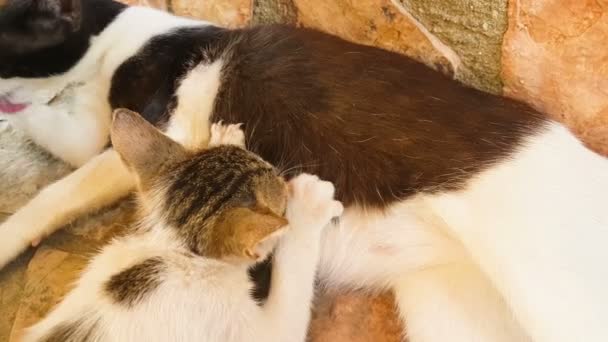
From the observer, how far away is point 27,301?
1462mm

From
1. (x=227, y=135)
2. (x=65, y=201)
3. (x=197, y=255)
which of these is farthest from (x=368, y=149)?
(x=65, y=201)

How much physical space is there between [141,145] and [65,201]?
0.37m

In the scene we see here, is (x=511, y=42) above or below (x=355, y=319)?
above

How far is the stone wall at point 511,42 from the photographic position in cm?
135

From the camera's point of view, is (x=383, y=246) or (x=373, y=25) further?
(x=373, y=25)

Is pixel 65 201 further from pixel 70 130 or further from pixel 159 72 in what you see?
pixel 159 72

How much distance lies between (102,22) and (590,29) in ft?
4.03

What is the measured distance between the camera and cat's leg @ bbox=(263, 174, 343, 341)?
51.6 inches

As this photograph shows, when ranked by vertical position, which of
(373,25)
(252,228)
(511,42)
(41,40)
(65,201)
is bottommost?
(65,201)

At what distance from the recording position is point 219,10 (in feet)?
6.11

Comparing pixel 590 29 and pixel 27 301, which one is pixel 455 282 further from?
pixel 27 301

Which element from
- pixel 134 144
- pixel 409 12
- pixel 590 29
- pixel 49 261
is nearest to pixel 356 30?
pixel 409 12

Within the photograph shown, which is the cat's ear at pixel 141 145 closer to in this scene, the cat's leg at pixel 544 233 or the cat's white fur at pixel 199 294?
the cat's white fur at pixel 199 294

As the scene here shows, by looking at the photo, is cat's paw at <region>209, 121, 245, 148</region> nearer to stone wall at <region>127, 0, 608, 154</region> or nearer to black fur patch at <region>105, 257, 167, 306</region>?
black fur patch at <region>105, 257, 167, 306</region>
